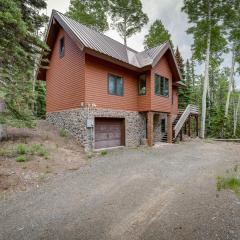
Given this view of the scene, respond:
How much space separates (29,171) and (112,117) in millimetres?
6877

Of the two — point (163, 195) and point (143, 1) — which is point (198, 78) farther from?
point (163, 195)

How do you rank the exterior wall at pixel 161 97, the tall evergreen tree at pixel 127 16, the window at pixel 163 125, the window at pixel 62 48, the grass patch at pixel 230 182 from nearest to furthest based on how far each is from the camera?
the grass patch at pixel 230 182
the window at pixel 62 48
the exterior wall at pixel 161 97
the window at pixel 163 125
the tall evergreen tree at pixel 127 16

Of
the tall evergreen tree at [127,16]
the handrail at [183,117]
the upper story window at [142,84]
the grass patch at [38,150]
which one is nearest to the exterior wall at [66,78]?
the grass patch at [38,150]

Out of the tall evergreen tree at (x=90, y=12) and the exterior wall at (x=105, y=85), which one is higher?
the tall evergreen tree at (x=90, y=12)

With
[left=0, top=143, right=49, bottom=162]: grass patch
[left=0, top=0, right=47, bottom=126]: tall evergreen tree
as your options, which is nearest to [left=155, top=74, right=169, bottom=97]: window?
[left=0, top=0, right=47, bottom=126]: tall evergreen tree

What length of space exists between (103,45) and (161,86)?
5.57 metres

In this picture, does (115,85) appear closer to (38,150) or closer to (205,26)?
(38,150)

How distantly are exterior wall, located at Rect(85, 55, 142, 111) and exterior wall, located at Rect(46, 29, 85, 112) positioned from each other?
475 mm

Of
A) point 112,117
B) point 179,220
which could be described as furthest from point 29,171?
point 112,117

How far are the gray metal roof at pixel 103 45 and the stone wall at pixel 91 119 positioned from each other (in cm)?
358

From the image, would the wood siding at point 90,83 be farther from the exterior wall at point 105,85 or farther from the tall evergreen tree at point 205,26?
the tall evergreen tree at point 205,26

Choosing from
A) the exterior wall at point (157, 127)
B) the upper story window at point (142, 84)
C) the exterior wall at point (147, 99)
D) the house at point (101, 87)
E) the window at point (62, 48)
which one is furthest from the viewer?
the exterior wall at point (157, 127)

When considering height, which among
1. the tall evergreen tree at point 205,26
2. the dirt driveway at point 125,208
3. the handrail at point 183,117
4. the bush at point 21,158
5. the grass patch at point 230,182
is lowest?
the dirt driveway at point 125,208

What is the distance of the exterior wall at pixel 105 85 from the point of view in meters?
11.8
